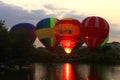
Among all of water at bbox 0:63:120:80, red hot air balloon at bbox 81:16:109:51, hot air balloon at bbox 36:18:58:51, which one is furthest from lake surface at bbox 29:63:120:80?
hot air balloon at bbox 36:18:58:51

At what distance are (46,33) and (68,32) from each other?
A: 7.80 m

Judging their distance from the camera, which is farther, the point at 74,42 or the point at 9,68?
the point at 74,42

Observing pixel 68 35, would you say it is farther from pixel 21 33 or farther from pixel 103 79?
pixel 103 79

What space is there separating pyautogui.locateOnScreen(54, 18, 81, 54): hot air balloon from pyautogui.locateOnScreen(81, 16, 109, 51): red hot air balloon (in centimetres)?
210

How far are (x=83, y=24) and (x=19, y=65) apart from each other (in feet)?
42.3

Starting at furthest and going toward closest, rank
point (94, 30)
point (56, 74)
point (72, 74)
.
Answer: point (94, 30) → point (72, 74) → point (56, 74)

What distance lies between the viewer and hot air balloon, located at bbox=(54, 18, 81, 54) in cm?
6765

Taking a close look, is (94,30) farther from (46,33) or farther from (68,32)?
(46,33)

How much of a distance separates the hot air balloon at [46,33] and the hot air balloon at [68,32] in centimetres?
451

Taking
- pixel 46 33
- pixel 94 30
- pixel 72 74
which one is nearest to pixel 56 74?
pixel 72 74

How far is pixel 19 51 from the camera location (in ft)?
202

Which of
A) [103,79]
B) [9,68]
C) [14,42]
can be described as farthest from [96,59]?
[103,79]

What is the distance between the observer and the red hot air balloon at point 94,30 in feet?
211

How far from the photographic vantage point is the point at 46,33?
74.2 metres
